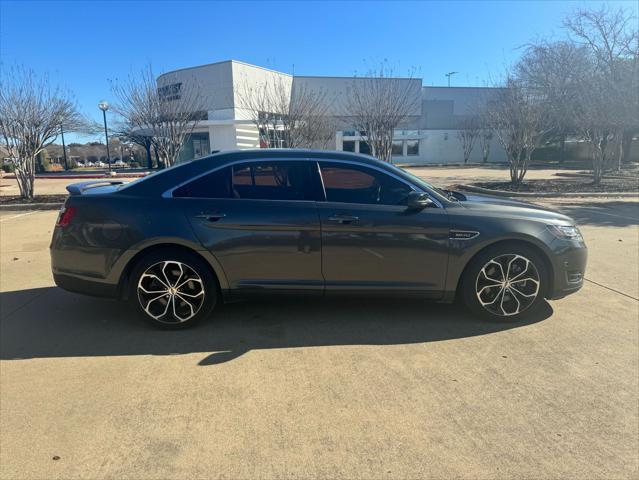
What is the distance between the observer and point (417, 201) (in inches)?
154

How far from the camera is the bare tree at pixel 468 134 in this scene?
45.3 metres

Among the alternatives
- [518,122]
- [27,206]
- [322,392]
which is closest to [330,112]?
[518,122]

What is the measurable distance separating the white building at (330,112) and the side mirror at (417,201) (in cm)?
1680

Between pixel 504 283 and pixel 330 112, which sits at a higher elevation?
pixel 330 112

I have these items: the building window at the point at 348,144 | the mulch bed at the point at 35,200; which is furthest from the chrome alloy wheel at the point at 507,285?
the building window at the point at 348,144

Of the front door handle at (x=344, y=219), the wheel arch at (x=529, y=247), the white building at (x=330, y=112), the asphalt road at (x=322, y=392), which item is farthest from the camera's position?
the white building at (x=330, y=112)

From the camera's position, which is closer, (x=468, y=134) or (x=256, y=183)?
(x=256, y=183)

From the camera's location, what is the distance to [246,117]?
114 ft

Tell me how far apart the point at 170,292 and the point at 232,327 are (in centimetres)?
66

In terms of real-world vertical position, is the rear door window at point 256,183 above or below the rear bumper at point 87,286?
above

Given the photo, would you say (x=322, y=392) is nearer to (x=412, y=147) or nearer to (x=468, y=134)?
(x=412, y=147)

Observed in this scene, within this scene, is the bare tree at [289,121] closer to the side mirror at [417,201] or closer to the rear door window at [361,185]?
the rear door window at [361,185]

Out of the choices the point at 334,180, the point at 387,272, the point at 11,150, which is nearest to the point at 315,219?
the point at 334,180

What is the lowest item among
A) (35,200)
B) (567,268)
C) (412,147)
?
(567,268)
